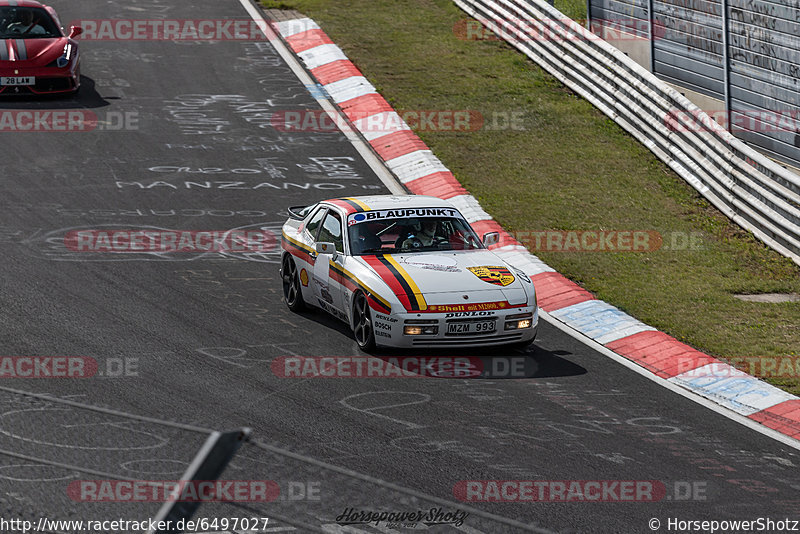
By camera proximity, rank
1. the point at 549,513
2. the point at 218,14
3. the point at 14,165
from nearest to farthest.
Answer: the point at 549,513 → the point at 14,165 → the point at 218,14

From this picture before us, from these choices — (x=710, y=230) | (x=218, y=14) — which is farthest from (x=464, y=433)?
(x=218, y=14)

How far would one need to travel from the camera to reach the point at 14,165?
675 inches

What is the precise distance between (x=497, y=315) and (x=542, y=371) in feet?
2.26

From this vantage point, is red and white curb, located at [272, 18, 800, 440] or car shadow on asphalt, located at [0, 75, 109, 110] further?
car shadow on asphalt, located at [0, 75, 109, 110]

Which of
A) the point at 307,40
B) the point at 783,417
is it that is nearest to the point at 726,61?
the point at 783,417

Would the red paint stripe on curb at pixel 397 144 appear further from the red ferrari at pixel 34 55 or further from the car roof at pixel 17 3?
the car roof at pixel 17 3

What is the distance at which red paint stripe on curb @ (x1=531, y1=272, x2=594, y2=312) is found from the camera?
41.6 ft

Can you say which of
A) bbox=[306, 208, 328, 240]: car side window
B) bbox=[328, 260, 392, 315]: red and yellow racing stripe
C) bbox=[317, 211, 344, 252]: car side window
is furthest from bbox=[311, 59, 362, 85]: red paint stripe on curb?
bbox=[328, 260, 392, 315]: red and yellow racing stripe

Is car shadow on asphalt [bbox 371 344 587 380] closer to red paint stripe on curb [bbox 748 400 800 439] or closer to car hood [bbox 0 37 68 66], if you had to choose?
red paint stripe on curb [bbox 748 400 800 439]

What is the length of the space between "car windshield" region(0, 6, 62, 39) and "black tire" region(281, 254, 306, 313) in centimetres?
994

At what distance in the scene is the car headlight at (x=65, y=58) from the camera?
1931 cm

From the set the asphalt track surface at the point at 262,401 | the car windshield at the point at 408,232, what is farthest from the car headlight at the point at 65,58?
the car windshield at the point at 408,232

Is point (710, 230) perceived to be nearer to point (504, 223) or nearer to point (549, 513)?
point (504, 223)

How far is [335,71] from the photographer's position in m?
22.2
